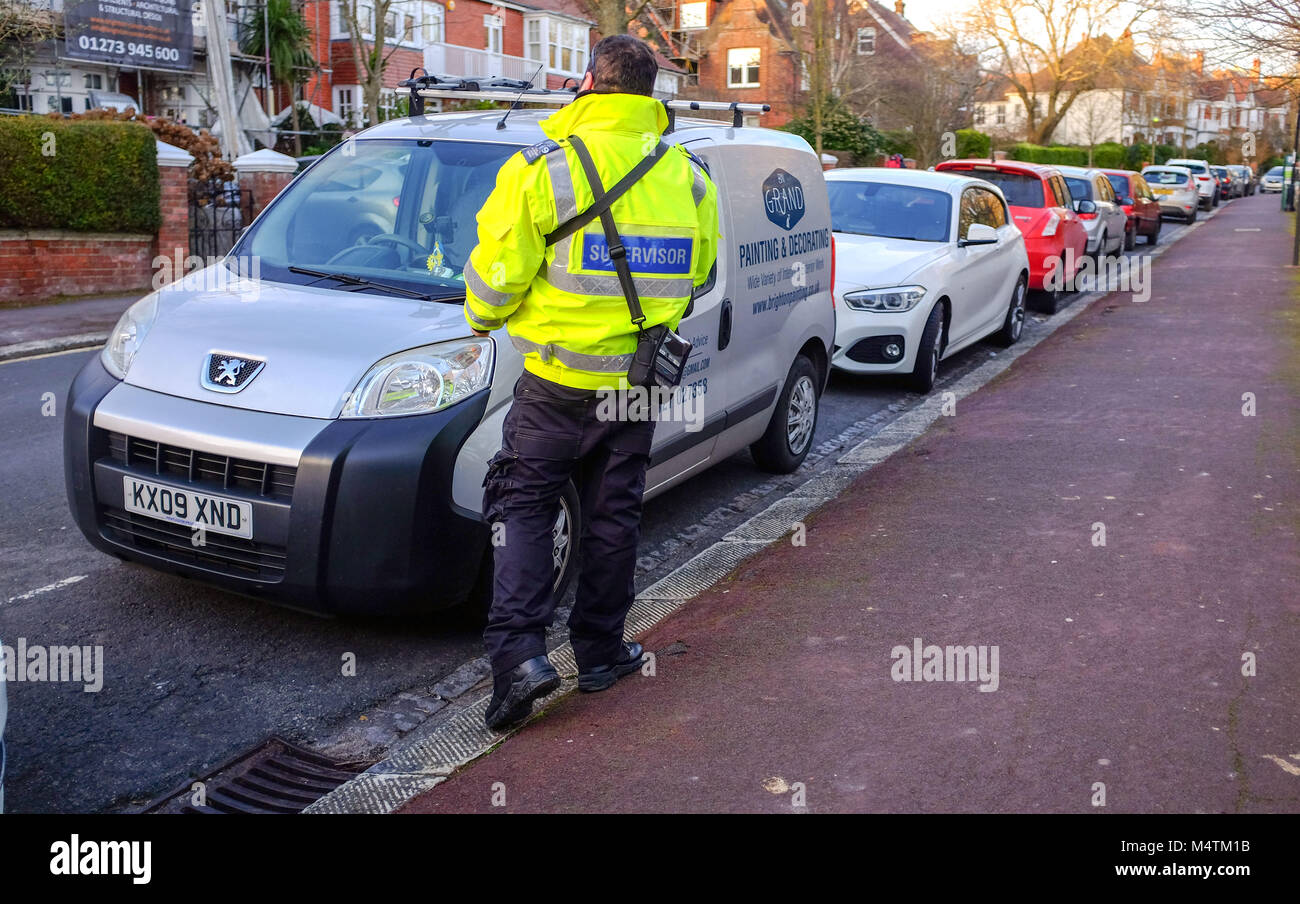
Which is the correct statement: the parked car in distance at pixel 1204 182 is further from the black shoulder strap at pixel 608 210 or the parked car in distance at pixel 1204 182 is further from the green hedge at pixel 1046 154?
the black shoulder strap at pixel 608 210

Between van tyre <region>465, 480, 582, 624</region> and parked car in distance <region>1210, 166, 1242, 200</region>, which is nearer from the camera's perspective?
van tyre <region>465, 480, 582, 624</region>

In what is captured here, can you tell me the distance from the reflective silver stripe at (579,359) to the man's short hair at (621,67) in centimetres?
82

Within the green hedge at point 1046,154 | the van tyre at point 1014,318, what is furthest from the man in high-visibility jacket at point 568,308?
the green hedge at point 1046,154

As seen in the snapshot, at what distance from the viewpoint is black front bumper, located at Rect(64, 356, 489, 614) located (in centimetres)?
436

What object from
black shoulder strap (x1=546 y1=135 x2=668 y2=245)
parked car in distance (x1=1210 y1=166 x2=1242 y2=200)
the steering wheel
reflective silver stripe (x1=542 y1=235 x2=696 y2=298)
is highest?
parked car in distance (x1=1210 y1=166 x2=1242 y2=200)

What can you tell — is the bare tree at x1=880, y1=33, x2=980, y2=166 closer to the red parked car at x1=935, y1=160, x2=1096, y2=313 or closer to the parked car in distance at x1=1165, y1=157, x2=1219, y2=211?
the parked car in distance at x1=1165, y1=157, x2=1219, y2=211

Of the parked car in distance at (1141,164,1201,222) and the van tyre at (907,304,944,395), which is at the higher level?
the parked car in distance at (1141,164,1201,222)

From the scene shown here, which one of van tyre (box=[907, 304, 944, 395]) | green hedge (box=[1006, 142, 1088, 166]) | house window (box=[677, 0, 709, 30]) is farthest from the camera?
green hedge (box=[1006, 142, 1088, 166])

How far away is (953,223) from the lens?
11.3 meters

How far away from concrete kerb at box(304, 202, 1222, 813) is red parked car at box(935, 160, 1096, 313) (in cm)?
608

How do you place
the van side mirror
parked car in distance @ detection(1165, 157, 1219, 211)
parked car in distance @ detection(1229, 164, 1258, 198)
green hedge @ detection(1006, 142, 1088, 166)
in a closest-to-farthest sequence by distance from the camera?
the van side mirror → parked car in distance @ detection(1165, 157, 1219, 211) → green hedge @ detection(1006, 142, 1088, 166) → parked car in distance @ detection(1229, 164, 1258, 198)

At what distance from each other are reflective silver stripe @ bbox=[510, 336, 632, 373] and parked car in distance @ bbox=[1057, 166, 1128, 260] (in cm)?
1674

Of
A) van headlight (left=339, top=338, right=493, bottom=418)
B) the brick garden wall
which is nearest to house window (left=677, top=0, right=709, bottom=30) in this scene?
the brick garden wall
